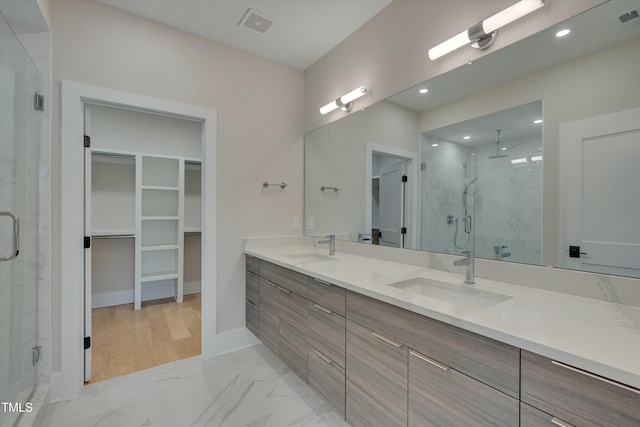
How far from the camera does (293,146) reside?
285cm

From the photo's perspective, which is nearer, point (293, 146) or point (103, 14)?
point (103, 14)

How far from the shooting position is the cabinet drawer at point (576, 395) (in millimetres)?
639

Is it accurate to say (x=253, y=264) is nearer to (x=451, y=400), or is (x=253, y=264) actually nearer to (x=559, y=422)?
(x=451, y=400)

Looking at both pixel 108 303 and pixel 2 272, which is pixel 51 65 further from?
pixel 108 303

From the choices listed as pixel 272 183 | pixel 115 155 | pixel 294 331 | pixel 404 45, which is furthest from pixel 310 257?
pixel 115 155

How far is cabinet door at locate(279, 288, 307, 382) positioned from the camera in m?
1.74

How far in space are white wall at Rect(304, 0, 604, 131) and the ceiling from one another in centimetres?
13

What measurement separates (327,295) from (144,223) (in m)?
3.08

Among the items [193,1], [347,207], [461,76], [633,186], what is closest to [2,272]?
[193,1]

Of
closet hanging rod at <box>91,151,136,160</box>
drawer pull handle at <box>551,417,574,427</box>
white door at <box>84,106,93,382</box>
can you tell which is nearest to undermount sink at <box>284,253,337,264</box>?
white door at <box>84,106,93,382</box>

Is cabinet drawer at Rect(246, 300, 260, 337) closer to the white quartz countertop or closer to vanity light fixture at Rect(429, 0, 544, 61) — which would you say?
the white quartz countertop

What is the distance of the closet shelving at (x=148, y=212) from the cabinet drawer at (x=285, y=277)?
193 centimetres

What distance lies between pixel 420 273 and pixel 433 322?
2.05 feet

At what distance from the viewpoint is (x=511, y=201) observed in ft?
4.58
